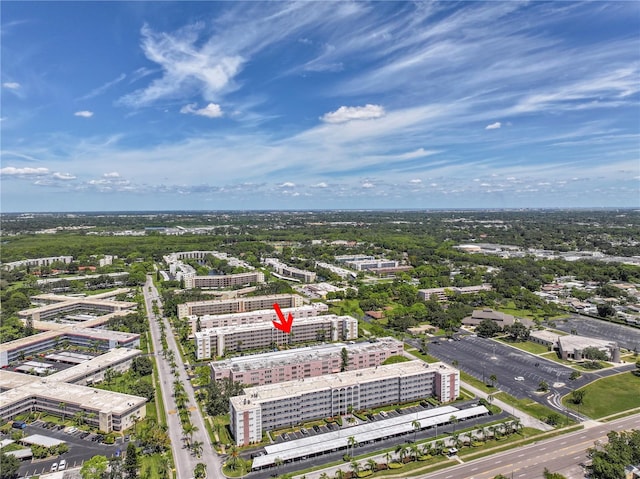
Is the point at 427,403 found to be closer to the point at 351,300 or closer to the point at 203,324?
the point at 203,324

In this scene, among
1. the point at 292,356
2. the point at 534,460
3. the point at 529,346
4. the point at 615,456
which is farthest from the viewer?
the point at 529,346

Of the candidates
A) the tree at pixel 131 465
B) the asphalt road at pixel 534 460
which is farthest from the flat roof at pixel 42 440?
the asphalt road at pixel 534 460

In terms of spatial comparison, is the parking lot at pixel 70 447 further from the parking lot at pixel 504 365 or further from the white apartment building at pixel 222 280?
the white apartment building at pixel 222 280

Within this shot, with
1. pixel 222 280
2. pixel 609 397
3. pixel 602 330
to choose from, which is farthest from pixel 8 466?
pixel 602 330

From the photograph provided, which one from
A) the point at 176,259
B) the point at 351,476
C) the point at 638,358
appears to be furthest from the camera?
the point at 176,259

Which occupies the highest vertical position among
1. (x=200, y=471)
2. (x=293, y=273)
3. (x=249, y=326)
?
(x=293, y=273)

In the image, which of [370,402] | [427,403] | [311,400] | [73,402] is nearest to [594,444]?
[427,403]

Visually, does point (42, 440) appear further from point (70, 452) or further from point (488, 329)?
point (488, 329)
